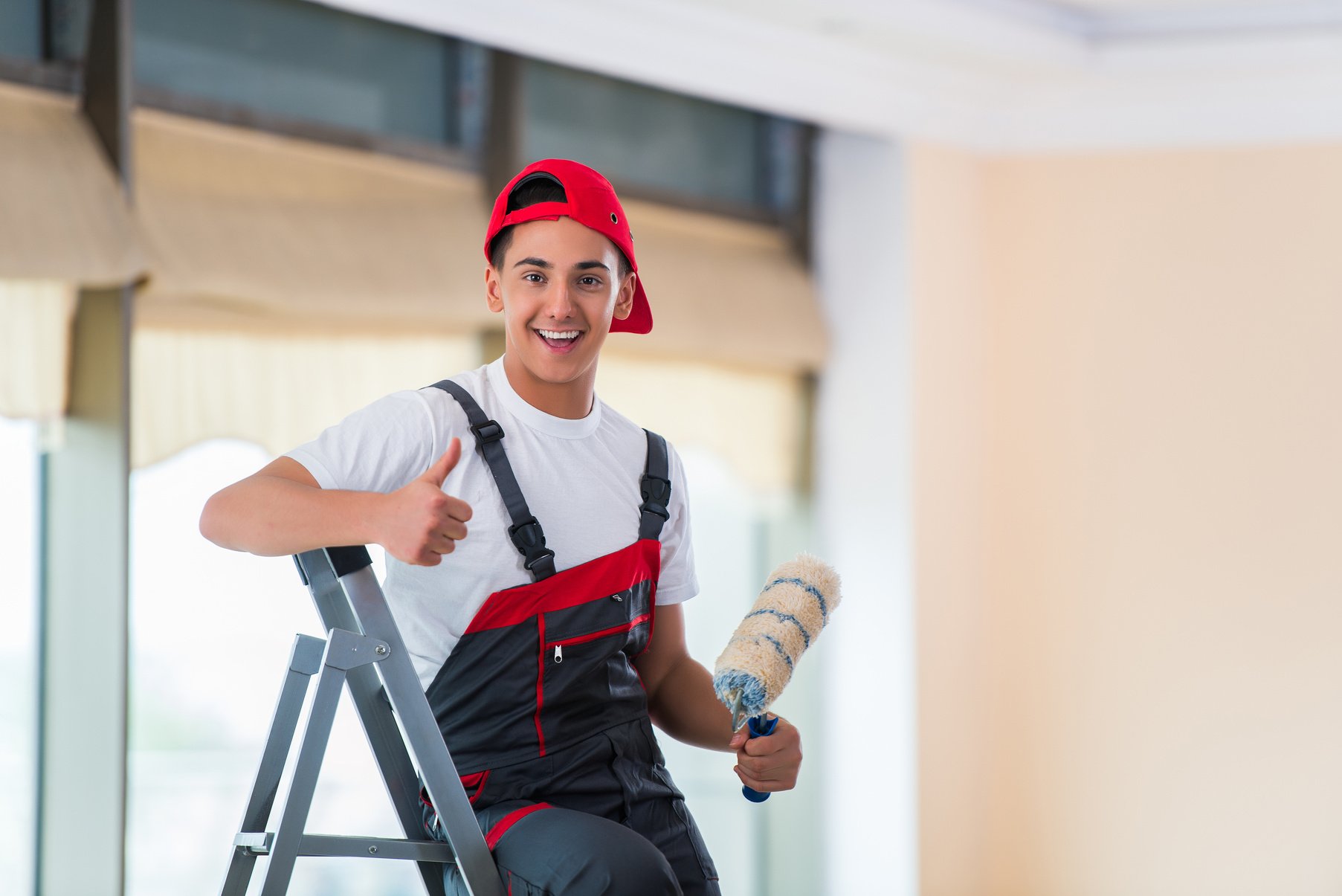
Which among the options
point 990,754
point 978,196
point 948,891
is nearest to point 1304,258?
point 978,196

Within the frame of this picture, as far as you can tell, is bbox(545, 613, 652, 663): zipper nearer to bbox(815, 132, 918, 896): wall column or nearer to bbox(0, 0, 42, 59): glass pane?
bbox(0, 0, 42, 59): glass pane

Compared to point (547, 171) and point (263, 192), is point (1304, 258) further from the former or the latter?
point (547, 171)

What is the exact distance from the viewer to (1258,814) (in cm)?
391

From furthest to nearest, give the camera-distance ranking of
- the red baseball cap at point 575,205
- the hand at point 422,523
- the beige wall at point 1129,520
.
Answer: the beige wall at point 1129,520
the red baseball cap at point 575,205
the hand at point 422,523

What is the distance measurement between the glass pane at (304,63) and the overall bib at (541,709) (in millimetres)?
1864

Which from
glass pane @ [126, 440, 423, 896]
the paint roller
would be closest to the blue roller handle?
the paint roller

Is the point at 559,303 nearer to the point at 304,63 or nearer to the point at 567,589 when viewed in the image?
the point at 567,589

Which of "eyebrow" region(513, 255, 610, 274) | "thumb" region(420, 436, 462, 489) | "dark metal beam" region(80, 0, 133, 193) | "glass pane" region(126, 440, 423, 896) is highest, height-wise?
"dark metal beam" region(80, 0, 133, 193)

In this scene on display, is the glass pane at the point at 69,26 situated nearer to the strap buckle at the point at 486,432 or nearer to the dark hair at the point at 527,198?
the dark hair at the point at 527,198

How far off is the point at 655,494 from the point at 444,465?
1.10 feet

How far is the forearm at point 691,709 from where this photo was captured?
1.59m

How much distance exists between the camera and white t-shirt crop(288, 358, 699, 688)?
1366 millimetres

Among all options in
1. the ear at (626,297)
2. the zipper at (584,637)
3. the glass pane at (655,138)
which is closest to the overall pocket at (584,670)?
the zipper at (584,637)

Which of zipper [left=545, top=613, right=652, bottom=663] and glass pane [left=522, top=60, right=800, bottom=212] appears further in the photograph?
glass pane [left=522, top=60, right=800, bottom=212]
